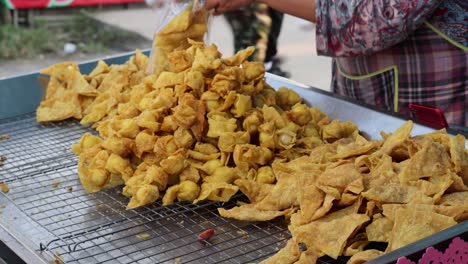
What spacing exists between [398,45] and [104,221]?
3.53 feet

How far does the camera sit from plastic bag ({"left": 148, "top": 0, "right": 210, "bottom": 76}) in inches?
91.9

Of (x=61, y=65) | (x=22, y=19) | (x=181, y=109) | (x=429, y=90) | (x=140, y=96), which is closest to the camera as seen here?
(x=181, y=109)

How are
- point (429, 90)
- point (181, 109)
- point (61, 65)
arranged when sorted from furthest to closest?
point (61, 65) → point (429, 90) → point (181, 109)

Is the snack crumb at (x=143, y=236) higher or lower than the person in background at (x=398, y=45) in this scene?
lower

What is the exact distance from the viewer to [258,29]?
5.64m

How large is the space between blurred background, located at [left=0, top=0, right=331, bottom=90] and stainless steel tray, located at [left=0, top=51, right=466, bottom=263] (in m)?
3.72

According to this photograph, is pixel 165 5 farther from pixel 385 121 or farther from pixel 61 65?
pixel 385 121

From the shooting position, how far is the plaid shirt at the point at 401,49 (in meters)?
2.24

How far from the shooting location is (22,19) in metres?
7.51

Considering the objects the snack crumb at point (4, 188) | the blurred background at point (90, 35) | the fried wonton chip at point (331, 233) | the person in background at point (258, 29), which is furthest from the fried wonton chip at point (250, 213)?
the blurred background at point (90, 35)

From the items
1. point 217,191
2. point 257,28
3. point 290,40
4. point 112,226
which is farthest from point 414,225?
point 290,40

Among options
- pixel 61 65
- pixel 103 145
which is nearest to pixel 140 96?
pixel 103 145

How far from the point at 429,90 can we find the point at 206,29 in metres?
0.72

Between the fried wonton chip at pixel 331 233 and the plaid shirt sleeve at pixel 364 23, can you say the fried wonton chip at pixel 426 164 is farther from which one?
the plaid shirt sleeve at pixel 364 23
